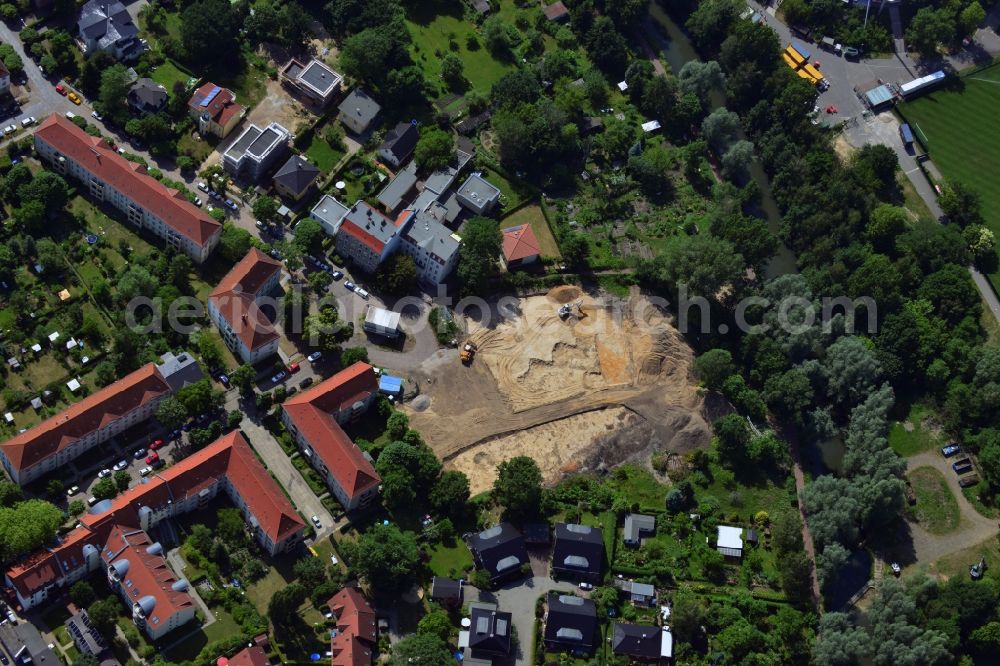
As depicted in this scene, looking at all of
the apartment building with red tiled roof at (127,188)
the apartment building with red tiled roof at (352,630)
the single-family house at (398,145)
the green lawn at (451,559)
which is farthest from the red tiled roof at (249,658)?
the single-family house at (398,145)

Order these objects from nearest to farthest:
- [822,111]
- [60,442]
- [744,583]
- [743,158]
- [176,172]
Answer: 1. [60,442]
2. [744,583]
3. [176,172]
4. [743,158]
5. [822,111]

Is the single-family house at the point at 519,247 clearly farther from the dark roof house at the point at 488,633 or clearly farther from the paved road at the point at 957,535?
the paved road at the point at 957,535

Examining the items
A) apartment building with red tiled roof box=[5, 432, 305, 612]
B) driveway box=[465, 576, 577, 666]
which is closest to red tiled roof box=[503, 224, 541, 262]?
driveway box=[465, 576, 577, 666]

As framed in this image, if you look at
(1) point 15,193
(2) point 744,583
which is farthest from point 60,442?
(2) point 744,583

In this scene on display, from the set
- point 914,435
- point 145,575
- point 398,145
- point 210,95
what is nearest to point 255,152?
point 210,95

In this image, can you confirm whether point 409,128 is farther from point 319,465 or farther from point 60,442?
point 60,442

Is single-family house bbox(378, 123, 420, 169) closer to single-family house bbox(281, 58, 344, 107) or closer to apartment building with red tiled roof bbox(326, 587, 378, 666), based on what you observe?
single-family house bbox(281, 58, 344, 107)

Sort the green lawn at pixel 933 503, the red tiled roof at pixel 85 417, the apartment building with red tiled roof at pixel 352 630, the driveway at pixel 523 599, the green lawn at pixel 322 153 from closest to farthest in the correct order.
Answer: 1. the apartment building with red tiled roof at pixel 352 630
2. the red tiled roof at pixel 85 417
3. the driveway at pixel 523 599
4. the green lawn at pixel 933 503
5. the green lawn at pixel 322 153
